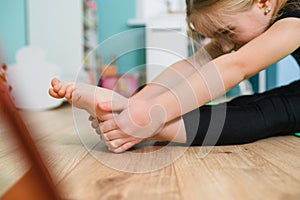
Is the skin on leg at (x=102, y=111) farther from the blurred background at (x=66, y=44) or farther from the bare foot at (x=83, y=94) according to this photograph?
the blurred background at (x=66, y=44)

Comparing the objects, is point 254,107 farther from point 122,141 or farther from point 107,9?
point 107,9

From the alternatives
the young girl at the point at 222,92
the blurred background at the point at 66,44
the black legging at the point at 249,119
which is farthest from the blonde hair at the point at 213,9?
the blurred background at the point at 66,44

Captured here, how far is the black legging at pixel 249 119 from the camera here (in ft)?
3.01

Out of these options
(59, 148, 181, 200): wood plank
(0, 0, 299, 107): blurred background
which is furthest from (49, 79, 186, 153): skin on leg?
(0, 0, 299, 107): blurred background

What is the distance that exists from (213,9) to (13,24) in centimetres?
189

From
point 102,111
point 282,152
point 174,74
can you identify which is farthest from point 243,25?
point 102,111

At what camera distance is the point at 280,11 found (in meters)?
1.03

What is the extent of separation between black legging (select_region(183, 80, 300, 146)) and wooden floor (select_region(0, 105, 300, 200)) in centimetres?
3

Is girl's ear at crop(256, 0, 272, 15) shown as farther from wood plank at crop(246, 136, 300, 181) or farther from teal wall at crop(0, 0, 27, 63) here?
teal wall at crop(0, 0, 27, 63)

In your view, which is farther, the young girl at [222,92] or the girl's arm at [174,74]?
the girl's arm at [174,74]

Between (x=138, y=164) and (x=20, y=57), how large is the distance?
179 centimetres

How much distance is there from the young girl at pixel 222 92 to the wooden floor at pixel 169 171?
41 millimetres

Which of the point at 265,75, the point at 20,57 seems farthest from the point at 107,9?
the point at 265,75

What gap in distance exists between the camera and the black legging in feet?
3.01
